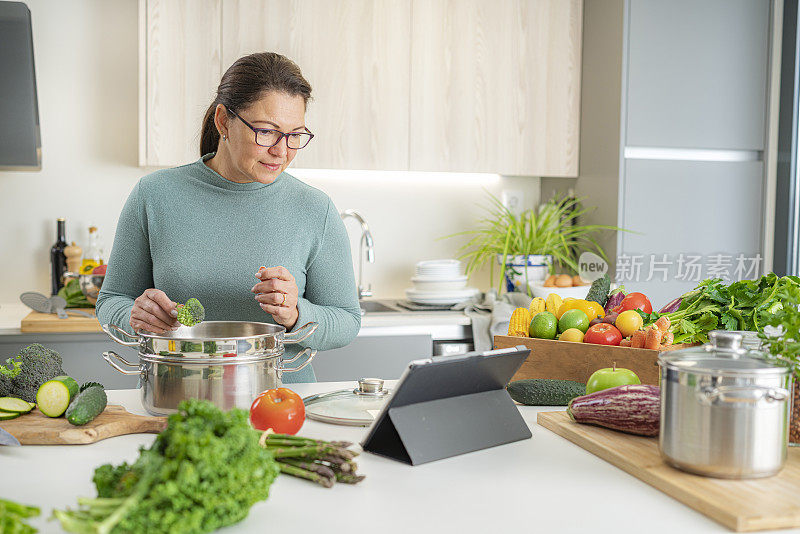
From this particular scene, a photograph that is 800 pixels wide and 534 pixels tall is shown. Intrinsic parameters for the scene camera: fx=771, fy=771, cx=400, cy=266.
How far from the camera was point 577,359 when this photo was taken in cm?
165

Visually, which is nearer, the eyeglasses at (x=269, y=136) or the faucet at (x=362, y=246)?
the eyeglasses at (x=269, y=136)

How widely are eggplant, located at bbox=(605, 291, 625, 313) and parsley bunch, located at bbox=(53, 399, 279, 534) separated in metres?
1.19

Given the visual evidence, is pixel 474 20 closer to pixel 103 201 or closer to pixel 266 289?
pixel 103 201

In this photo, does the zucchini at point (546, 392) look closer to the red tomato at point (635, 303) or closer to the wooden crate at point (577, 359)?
the wooden crate at point (577, 359)

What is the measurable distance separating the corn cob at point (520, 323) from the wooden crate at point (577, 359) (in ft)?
0.18

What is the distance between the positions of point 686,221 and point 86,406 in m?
2.86

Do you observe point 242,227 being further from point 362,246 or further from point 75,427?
point 362,246

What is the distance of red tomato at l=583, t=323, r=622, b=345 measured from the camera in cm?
162

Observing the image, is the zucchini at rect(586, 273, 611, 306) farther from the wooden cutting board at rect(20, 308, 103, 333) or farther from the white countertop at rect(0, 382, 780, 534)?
the wooden cutting board at rect(20, 308, 103, 333)

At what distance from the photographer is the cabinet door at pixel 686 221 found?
11.0 ft

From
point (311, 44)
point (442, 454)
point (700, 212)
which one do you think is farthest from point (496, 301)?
point (442, 454)

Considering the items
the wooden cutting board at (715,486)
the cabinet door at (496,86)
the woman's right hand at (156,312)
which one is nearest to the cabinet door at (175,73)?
the cabinet door at (496,86)

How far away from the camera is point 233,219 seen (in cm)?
194

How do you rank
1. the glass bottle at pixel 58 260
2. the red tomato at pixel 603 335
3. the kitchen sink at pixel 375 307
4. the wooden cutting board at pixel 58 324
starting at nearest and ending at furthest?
the red tomato at pixel 603 335 < the wooden cutting board at pixel 58 324 < the glass bottle at pixel 58 260 < the kitchen sink at pixel 375 307
